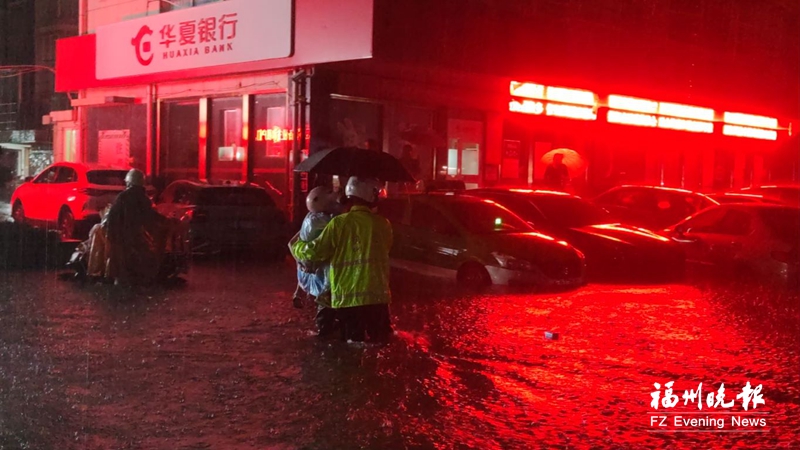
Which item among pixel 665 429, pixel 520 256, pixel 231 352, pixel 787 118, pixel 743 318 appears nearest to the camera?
pixel 665 429

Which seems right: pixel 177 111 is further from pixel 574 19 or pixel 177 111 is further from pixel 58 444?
pixel 58 444

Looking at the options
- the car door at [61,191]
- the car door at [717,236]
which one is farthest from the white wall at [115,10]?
the car door at [717,236]

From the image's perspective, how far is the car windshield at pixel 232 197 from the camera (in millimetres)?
15942

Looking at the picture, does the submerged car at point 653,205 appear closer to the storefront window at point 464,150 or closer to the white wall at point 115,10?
the storefront window at point 464,150

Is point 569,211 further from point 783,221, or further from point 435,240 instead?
point 783,221

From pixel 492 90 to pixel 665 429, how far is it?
1876cm

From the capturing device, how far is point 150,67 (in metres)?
24.3

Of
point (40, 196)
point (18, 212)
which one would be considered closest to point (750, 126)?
point (40, 196)

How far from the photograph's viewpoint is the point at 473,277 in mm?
12969

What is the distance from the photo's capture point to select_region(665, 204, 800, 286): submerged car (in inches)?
548

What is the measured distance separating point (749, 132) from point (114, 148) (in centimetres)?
2153

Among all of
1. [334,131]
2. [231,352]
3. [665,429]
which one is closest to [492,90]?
[334,131]

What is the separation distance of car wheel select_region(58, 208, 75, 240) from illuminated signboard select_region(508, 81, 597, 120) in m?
11.4

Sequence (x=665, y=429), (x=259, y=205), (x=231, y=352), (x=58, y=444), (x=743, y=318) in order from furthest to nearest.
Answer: (x=259, y=205) < (x=743, y=318) < (x=231, y=352) < (x=665, y=429) < (x=58, y=444)
